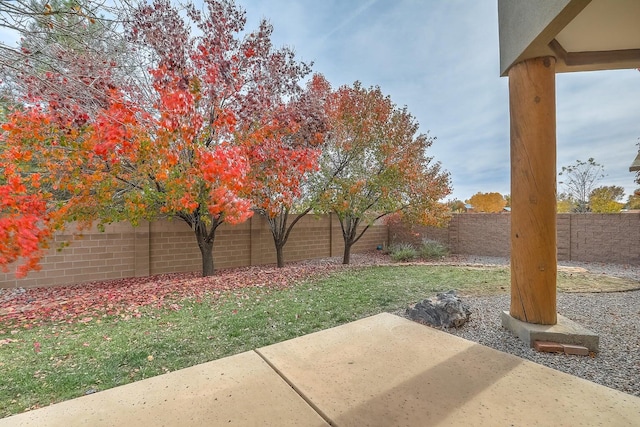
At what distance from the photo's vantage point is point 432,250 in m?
10.9

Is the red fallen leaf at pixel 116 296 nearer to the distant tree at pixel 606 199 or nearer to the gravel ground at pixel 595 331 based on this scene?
the gravel ground at pixel 595 331

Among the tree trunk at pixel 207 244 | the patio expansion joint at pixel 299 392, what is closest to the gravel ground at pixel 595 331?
the patio expansion joint at pixel 299 392

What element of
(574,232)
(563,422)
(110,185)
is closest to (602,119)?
(574,232)

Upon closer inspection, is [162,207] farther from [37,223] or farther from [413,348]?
[413,348]

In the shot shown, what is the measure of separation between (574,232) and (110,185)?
11795 millimetres

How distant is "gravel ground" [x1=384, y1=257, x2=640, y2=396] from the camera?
2320 millimetres

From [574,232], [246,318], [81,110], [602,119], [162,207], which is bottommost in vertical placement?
[246,318]

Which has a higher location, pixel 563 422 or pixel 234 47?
pixel 234 47

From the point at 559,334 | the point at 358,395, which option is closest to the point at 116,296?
the point at 358,395

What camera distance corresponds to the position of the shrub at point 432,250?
1082 cm

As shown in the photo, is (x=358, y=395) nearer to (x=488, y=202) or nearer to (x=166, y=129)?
(x=166, y=129)

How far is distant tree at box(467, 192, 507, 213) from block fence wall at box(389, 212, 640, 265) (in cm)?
1204

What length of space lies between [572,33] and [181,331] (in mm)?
4775

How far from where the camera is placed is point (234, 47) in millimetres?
6383
